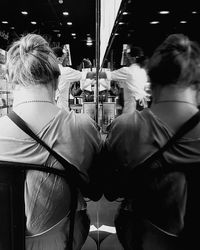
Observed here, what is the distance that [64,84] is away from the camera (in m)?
1.52

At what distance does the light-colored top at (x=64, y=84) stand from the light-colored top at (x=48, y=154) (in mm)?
165

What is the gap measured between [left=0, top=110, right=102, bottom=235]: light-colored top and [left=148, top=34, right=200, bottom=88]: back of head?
0.45 metres

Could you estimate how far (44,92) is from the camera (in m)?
1.25

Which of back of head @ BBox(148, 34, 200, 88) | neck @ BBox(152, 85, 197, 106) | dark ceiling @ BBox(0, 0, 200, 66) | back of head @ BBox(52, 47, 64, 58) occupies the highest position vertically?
dark ceiling @ BBox(0, 0, 200, 66)

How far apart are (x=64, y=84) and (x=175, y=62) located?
754 millimetres

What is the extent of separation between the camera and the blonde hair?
1.18 meters

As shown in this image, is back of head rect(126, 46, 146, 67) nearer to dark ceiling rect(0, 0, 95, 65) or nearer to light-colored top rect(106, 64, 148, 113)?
light-colored top rect(106, 64, 148, 113)

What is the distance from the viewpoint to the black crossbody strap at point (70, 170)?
1.16 metres

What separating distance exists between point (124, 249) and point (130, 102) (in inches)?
27.9

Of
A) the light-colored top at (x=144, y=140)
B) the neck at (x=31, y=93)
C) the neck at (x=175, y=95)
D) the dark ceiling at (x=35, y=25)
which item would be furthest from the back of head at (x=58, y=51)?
the neck at (x=175, y=95)

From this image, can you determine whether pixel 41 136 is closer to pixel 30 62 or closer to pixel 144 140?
pixel 30 62

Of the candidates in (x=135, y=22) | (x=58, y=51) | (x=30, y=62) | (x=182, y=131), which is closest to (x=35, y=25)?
(x=58, y=51)

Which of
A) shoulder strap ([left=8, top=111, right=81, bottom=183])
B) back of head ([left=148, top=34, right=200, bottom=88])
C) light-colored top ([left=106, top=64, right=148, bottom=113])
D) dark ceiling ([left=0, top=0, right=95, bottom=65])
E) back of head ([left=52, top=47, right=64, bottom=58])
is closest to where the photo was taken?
back of head ([left=148, top=34, right=200, bottom=88])

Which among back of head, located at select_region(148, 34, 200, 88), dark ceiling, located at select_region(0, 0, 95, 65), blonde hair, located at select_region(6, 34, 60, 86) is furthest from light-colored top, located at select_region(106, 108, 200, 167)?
dark ceiling, located at select_region(0, 0, 95, 65)
